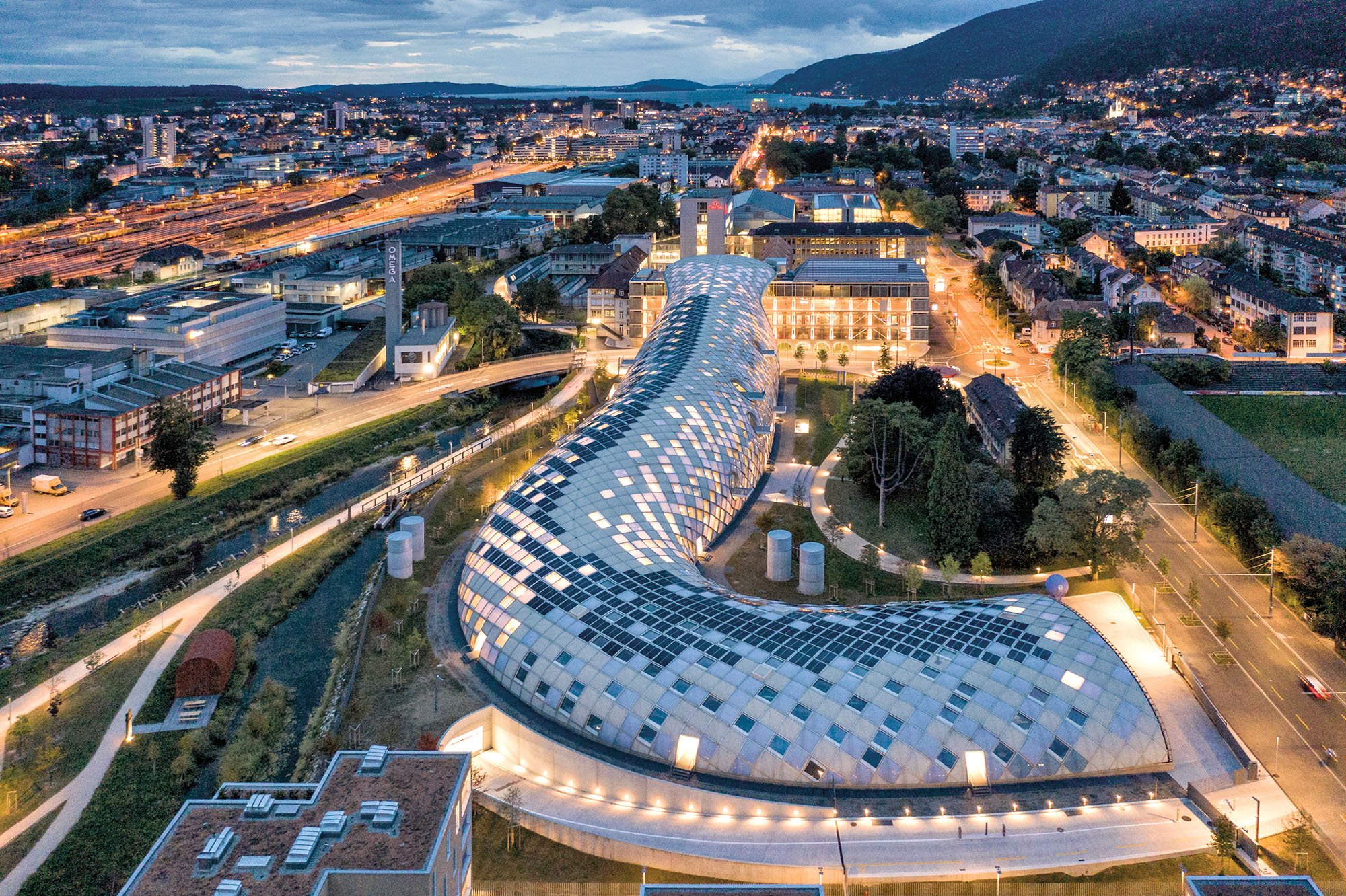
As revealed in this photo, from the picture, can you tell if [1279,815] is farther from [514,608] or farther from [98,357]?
[98,357]

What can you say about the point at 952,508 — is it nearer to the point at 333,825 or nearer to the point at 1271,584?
the point at 1271,584

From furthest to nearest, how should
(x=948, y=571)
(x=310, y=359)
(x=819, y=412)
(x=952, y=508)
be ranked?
(x=310, y=359), (x=819, y=412), (x=952, y=508), (x=948, y=571)

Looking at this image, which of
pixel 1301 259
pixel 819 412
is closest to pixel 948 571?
pixel 819 412

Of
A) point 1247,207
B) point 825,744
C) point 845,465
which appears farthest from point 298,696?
point 1247,207

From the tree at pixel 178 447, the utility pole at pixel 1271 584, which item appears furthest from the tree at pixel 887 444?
the tree at pixel 178 447

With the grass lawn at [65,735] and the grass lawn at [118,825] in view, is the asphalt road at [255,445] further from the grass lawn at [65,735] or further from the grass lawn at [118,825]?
the grass lawn at [118,825]
